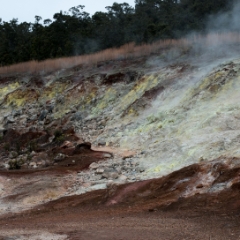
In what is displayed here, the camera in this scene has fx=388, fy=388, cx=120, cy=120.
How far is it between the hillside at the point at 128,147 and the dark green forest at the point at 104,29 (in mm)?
7420

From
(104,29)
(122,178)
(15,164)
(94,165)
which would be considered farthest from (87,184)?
(104,29)

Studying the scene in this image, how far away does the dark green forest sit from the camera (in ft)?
110

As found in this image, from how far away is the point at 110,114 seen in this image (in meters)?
21.8

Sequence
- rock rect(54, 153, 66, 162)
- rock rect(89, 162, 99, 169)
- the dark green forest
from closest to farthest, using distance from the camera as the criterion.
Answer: rock rect(89, 162, 99, 169) → rock rect(54, 153, 66, 162) → the dark green forest

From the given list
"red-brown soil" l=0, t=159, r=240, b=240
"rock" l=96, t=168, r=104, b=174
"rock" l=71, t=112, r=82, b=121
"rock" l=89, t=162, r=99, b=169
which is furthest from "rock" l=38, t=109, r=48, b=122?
"red-brown soil" l=0, t=159, r=240, b=240

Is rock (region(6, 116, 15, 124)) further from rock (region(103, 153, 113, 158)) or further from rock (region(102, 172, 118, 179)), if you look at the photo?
rock (region(102, 172, 118, 179))

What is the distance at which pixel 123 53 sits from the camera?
28.1 m

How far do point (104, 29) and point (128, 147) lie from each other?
22875mm

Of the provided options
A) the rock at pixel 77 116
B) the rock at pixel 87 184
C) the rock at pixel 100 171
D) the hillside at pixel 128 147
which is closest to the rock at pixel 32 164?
the hillside at pixel 128 147

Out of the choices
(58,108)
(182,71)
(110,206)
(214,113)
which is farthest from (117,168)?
(58,108)

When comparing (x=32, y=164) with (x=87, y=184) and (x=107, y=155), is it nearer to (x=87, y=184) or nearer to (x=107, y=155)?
(x=107, y=155)

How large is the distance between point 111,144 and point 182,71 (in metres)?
6.75

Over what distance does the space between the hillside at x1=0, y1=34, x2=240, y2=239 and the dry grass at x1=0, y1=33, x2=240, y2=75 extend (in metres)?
0.23

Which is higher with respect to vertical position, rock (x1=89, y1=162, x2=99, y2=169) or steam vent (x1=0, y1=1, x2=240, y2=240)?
steam vent (x1=0, y1=1, x2=240, y2=240)
